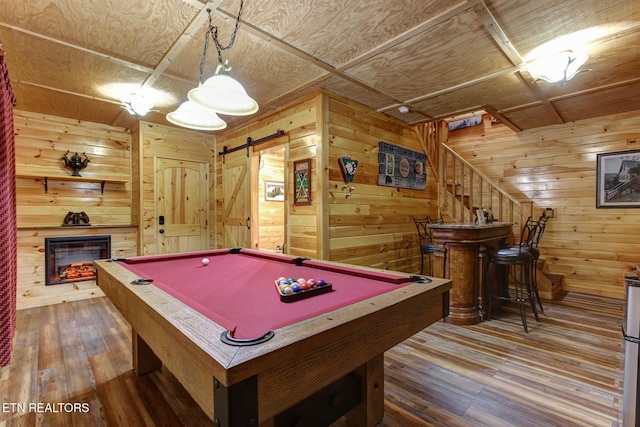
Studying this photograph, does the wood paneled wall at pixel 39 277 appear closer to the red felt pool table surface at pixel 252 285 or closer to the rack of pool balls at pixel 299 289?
the red felt pool table surface at pixel 252 285

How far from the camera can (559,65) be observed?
255cm

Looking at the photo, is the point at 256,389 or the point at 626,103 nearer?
the point at 256,389

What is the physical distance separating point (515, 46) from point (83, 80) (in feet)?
13.8

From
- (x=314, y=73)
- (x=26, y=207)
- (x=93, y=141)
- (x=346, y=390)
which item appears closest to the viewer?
(x=346, y=390)

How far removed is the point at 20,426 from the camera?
1.66 m

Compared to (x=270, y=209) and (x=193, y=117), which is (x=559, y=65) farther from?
(x=270, y=209)

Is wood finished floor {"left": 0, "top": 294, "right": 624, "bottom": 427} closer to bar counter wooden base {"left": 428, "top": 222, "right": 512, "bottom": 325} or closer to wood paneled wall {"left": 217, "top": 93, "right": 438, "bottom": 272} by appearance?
bar counter wooden base {"left": 428, "top": 222, "right": 512, "bottom": 325}

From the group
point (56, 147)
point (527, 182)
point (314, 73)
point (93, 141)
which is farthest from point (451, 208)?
point (56, 147)

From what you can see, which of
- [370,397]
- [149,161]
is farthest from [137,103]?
[370,397]

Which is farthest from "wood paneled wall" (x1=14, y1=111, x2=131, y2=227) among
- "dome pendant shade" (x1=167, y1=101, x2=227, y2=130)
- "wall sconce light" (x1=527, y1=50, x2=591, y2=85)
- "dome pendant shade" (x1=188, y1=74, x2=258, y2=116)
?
"wall sconce light" (x1=527, y1=50, x2=591, y2=85)

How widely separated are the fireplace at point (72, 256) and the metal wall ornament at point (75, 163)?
1.01 m

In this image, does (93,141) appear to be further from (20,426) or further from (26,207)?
(20,426)

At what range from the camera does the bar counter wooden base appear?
3111mm

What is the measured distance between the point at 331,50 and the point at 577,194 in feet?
14.3
